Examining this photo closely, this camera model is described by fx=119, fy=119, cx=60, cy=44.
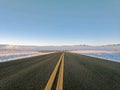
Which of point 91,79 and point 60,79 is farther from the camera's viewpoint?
point 91,79

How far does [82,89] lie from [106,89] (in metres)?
0.79

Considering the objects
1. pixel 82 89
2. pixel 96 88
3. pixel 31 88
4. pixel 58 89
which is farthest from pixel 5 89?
pixel 96 88

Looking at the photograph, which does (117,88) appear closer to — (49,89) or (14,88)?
(49,89)

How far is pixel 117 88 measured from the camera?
400 cm

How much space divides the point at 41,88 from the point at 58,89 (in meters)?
0.57

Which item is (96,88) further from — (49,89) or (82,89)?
(49,89)

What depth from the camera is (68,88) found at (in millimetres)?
3900

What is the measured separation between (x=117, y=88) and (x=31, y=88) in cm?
286

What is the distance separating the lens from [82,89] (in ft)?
12.6

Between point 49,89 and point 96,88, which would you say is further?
point 96,88

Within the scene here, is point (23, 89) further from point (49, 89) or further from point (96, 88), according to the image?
point (96, 88)

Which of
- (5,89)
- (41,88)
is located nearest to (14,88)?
(5,89)

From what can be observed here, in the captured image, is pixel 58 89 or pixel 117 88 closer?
pixel 58 89

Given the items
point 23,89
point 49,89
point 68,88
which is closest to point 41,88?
point 49,89
